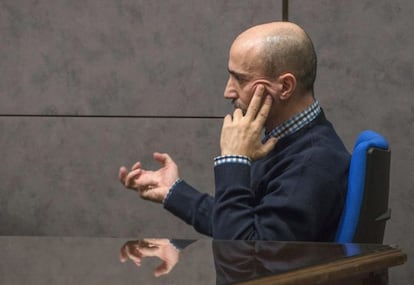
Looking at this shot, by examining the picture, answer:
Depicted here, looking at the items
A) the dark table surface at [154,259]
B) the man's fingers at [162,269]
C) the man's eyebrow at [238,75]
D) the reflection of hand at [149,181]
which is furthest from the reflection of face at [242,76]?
the man's fingers at [162,269]

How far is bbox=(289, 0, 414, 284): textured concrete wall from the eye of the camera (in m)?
2.77

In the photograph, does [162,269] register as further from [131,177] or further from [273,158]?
[131,177]

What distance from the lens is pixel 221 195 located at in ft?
5.33

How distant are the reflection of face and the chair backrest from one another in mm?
238

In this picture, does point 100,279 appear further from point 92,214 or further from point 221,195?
point 92,214

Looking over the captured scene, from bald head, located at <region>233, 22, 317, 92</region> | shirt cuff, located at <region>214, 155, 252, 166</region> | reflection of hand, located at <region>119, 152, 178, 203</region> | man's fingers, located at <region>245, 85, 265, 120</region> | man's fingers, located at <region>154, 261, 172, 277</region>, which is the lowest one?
reflection of hand, located at <region>119, 152, 178, 203</region>

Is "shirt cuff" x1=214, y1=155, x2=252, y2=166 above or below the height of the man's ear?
below

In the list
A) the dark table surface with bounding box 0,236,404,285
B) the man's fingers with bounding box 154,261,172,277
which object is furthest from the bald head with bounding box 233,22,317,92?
the man's fingers with bounding box 154,261,172,277

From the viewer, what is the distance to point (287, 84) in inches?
67.1

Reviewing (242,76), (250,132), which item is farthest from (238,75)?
(250,132)

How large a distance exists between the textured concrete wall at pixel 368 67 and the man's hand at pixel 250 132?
110 centimetres

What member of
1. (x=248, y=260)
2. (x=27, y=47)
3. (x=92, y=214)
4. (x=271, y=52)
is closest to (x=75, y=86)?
(x=27, y=47)

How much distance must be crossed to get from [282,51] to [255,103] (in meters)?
0.11

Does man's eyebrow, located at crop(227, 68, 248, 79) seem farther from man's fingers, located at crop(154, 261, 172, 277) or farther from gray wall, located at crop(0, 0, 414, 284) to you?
gray wall, located at crop(0, 0, 414, 284)
